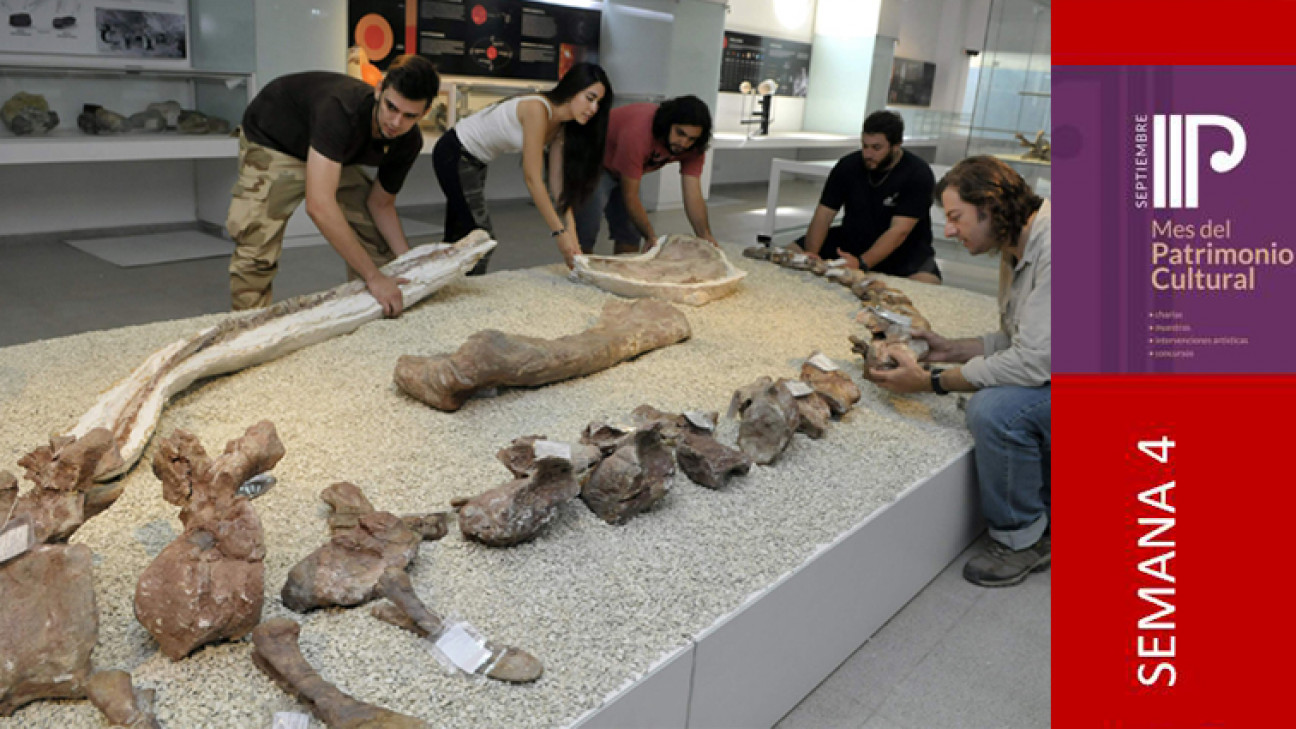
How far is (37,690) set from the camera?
4.98ft

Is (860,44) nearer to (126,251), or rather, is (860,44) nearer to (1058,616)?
(126,251)

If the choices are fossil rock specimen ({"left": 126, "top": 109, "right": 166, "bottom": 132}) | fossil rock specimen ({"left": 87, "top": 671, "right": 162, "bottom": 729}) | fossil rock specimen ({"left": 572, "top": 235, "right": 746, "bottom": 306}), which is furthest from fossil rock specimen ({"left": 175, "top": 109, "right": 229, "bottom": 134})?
fossil rock specimen ({"left": 87, "top": 671, "right": 162, "bottom": 729})

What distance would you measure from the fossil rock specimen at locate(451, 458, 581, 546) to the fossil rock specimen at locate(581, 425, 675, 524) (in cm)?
10

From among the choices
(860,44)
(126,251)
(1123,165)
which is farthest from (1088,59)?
(860,44)

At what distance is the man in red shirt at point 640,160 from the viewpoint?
4.38 meters

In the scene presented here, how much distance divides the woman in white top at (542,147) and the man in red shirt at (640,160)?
30 centimetres

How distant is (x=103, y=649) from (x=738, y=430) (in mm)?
1802

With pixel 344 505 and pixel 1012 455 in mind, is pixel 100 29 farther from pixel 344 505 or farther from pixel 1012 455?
pixel 1012 455

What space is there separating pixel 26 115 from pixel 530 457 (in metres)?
5.56

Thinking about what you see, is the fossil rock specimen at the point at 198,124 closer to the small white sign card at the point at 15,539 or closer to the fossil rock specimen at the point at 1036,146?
the fossil rock specimen at the point at 1036,146

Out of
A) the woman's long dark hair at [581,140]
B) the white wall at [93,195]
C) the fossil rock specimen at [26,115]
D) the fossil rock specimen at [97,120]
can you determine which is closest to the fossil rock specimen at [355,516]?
the woman's long dark hair at [581,140]

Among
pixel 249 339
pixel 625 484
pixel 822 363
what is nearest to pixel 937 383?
pixel 822 363

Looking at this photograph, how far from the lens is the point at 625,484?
2.29m

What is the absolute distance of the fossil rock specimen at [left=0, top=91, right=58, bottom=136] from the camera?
610cm
